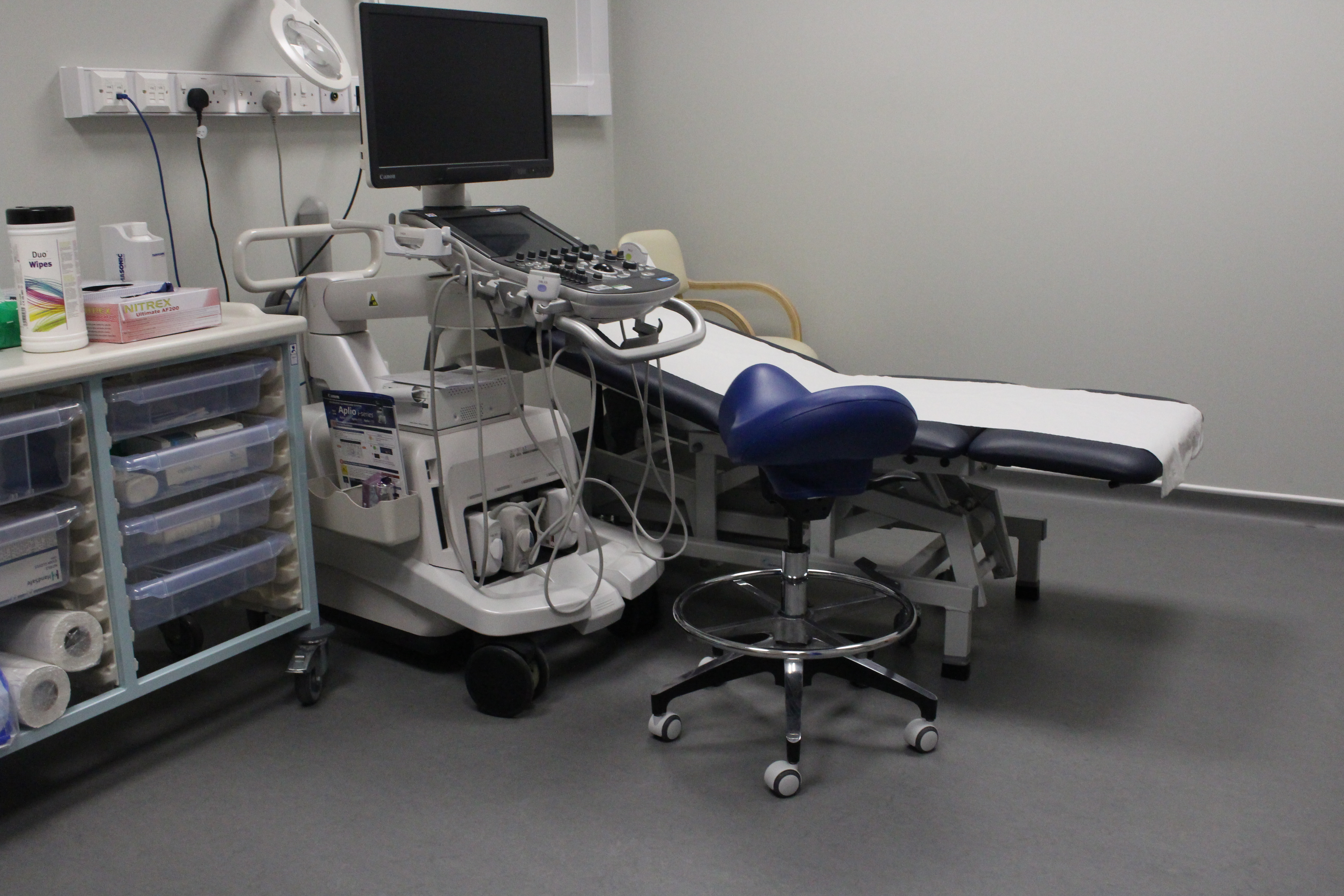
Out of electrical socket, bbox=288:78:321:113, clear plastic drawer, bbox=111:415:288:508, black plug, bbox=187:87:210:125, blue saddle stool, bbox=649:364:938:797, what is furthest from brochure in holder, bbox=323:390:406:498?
electrical socket, bbox=288:78:321:113

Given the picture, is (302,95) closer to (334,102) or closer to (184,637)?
(334,102)

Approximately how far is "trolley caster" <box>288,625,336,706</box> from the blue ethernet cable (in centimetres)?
99

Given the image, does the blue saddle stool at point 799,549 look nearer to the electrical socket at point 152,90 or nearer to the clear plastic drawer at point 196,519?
the clear plastic drawer at point 196,519

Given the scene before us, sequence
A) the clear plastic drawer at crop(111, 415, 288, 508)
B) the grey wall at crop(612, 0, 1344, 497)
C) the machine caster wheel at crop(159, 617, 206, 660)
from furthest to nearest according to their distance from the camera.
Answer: the grey wall at crop(612, 0, 1344, 497) < the machine caster wheel at crop(159, 617, 206, 660) < the clear plastic drawer at crop(111, 415, 288, 508)

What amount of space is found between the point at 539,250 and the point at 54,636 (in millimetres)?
1139

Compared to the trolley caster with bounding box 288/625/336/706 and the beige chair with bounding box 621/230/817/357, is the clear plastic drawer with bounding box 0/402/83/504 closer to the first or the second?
the trolley caster with bounding box 288/625/336/706

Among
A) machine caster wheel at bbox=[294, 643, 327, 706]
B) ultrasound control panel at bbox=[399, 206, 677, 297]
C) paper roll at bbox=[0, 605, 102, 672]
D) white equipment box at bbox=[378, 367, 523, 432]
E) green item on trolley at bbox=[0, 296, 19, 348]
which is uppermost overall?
ultrasound control panel at bbox=[399, 206, 677, 297]

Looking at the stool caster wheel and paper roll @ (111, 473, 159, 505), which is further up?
paper roll @ (111, 473, 159, 505)

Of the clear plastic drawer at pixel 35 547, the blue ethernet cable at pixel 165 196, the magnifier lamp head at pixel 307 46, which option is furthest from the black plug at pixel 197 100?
the clear plastic drawer at pixel 35 547

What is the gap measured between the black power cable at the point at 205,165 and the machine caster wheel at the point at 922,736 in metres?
1.87

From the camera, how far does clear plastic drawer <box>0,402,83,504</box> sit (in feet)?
6.12

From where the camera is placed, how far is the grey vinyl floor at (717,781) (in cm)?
185

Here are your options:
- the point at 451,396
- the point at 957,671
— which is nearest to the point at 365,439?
the point at 451,396

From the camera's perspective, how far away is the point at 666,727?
225 cm
